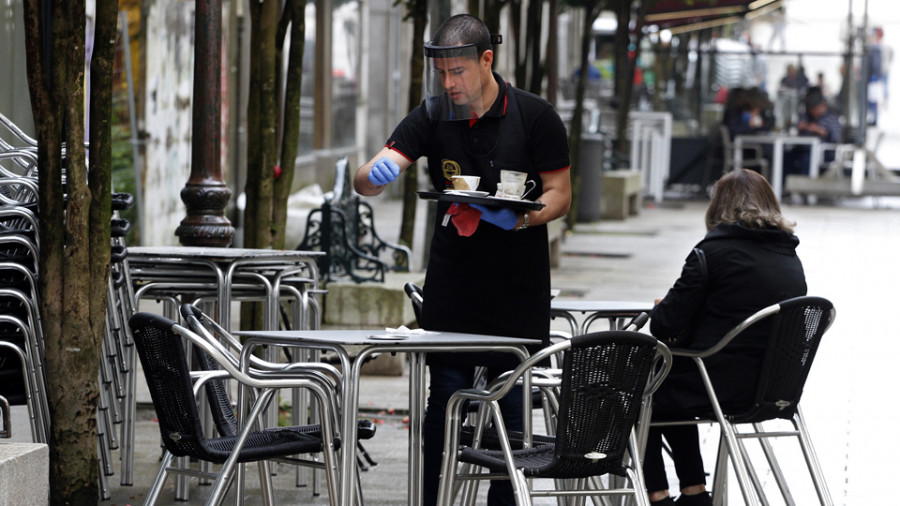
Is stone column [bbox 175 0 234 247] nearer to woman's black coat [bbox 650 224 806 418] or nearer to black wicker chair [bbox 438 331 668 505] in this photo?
woman's black coat [bbox 650 224 806 418]

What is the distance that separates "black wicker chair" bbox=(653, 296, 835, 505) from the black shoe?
35 centimetres

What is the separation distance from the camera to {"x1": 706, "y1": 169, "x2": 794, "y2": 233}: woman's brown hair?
5469 mm

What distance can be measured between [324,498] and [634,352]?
2.29 meters

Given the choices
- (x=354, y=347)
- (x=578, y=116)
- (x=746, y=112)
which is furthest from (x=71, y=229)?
(x=746, y=112)

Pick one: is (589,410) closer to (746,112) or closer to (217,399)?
(217,399)

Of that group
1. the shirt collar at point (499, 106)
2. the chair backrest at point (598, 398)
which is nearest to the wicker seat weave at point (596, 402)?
the chair backrest at point (598, 398)

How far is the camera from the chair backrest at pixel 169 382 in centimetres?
428

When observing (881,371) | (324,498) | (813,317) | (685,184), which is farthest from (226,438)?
(685,184)

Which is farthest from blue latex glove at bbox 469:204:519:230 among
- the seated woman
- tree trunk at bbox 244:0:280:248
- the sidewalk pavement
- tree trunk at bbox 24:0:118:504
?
tree trunk at bbox 244:0:280:248

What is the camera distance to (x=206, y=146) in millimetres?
7133

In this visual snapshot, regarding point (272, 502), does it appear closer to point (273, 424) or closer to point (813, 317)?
point (273, 424)

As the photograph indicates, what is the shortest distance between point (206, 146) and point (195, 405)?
3.02m

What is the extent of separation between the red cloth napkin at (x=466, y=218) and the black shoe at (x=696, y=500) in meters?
1.59

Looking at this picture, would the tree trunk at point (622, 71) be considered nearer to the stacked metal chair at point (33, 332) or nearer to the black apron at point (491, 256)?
the stacked metal chair at point (33, 332)
